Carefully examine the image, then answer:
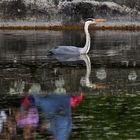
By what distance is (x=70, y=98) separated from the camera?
634 inches

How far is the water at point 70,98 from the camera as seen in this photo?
497 inches

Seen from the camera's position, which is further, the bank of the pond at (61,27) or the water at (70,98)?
the bank of the pond at (61,27)

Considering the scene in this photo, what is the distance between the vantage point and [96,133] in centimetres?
1242

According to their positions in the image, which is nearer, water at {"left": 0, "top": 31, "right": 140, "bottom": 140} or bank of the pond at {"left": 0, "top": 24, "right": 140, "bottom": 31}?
water at {"left": 0, "top": 31, "right": 140, "bottom": 140}

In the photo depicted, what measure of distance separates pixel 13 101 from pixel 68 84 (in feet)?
11.1

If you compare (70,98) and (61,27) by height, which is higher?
(70,98)

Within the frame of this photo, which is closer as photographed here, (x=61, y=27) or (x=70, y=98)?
(x=70, y=98)

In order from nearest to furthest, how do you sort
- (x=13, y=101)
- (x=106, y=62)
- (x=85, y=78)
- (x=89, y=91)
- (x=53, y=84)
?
(x=13, y=101) < (x=89, y=91) < (x=53, y=84) < (x=85, y=78) < (x=106, y=62)

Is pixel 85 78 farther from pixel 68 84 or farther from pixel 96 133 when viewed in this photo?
pixel 96 133

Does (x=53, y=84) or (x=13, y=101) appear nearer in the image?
(x=13, y=101)

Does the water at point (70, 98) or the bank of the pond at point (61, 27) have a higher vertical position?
the water at point (70, 98)

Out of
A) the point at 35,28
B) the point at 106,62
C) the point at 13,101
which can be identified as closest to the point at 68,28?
the point at 35,28

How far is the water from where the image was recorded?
1263 centimetres

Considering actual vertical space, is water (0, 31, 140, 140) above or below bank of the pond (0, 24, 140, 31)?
above
